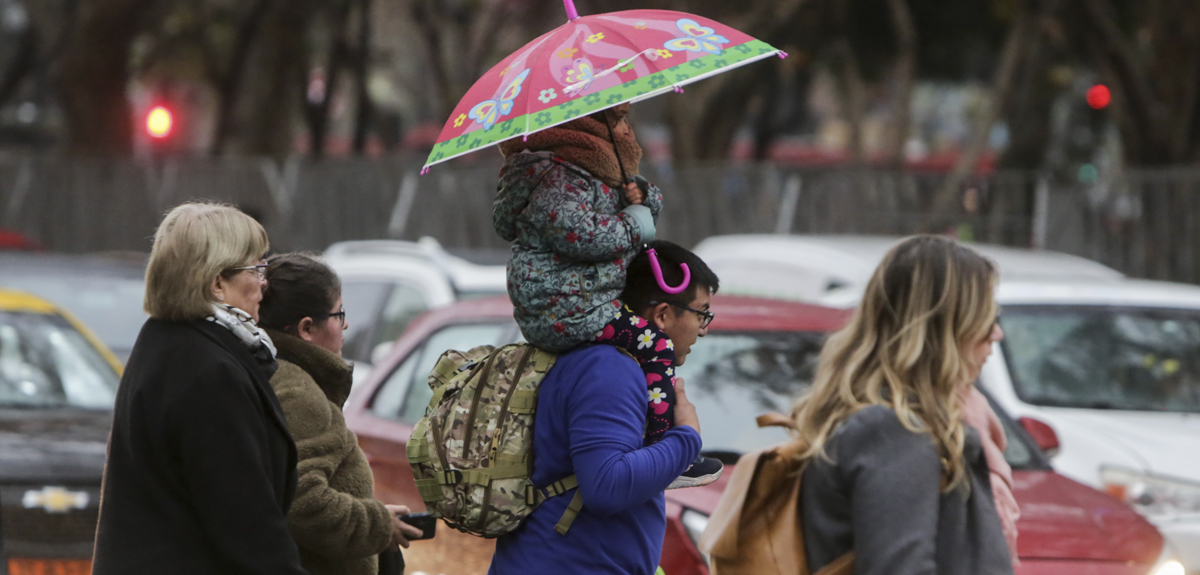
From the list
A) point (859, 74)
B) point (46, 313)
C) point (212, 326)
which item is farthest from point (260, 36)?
point (212, 326)

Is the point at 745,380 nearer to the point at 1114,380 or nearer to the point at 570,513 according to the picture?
the point at 570,513

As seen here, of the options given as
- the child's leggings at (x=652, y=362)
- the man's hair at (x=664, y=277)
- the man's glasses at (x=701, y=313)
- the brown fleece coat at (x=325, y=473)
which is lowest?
the brown fleece coat at (x=325, y=473)

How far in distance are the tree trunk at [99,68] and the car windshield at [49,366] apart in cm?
1259

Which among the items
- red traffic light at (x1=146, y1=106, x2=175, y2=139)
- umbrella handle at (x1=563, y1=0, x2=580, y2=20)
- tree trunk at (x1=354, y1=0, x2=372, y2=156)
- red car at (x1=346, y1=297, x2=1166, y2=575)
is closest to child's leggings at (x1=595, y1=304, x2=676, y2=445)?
umbrella handle at (x1=563, y1=0, x2=580, y2=20)

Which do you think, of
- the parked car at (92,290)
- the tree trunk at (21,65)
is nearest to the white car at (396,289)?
the parked car at (92,290)

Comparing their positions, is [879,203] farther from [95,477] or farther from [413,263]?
[95,477]

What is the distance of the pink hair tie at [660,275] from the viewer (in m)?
2.83

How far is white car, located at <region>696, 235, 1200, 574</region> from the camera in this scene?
589cm

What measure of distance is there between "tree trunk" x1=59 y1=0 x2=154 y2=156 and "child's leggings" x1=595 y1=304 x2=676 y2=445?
17.0 metres

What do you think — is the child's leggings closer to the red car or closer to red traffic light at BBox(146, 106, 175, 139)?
the red car

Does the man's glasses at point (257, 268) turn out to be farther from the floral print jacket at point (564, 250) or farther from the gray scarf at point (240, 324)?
the floral print jacket at point (564, 250)

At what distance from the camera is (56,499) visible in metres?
4.91

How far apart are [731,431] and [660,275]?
79.1 inches

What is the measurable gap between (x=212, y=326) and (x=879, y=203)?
1376 centimetres
